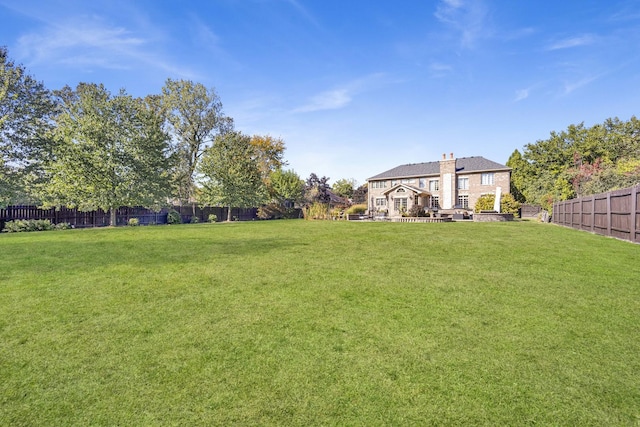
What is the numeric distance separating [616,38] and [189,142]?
3456 centimetres

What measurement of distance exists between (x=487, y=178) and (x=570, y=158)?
1356cm

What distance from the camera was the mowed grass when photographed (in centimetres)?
184

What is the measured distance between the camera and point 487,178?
3412 cm

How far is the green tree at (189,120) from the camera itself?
3253 centimetres

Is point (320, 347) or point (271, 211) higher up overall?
point (271, 211)

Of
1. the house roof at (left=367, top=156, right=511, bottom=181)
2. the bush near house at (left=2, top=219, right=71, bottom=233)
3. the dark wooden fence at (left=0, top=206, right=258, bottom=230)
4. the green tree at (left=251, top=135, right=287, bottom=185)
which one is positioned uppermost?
the green tree at (left=251, top=135, right=287, bottom=185)

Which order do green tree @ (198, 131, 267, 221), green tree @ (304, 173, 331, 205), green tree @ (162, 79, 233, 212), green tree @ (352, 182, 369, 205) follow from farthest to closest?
green tree @ (352, 182, 369, 205)
green tree @ (304, 173, 331, 205)
green tree @ (162, 79, 233, 212)
green tree @ (198, 131, 267, 221)

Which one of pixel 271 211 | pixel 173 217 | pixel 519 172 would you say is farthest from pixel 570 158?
pixel 173 217

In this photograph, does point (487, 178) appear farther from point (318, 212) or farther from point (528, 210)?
point (318, 212)

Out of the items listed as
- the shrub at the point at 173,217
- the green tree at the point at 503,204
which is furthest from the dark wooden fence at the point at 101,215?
the green tree at the point at 503,204

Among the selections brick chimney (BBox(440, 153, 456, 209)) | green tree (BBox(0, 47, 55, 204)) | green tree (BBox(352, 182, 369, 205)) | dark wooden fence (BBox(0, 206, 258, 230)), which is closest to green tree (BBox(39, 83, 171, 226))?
green tree (BBox(0, 47, 55, 204))

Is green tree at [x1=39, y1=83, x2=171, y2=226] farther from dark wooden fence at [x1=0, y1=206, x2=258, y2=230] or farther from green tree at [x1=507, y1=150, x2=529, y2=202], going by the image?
green tree at [x1=507, y1=150, x2=529, y2=202]

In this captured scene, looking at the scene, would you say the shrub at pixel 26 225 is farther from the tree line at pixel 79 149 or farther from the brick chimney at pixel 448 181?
the brick chimney at pixel 448 181

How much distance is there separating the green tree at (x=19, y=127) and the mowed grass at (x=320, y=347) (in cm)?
1739
